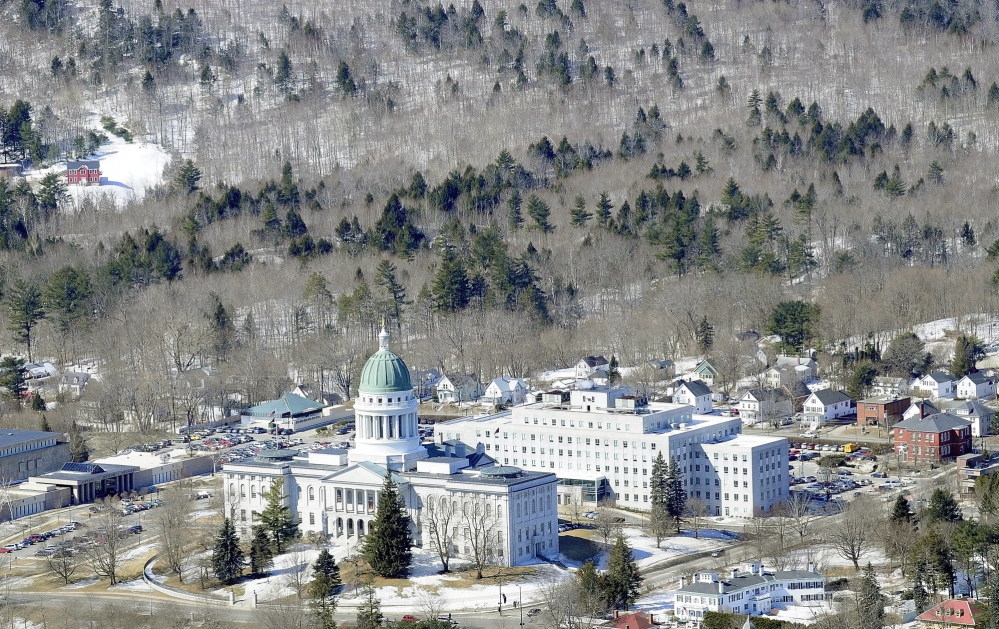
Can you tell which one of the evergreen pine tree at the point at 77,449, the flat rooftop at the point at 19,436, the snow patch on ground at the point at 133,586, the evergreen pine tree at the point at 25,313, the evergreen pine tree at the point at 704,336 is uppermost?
the evergreen pine tree at the point at 25,313

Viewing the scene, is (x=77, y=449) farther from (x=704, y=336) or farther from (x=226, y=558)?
(x=704, y=336)

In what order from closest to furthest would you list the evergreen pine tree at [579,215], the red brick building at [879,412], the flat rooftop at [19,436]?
the flat rooftop at [19,436] < the red brick building at [879,412] < the evergreen pine tree at [579,215]

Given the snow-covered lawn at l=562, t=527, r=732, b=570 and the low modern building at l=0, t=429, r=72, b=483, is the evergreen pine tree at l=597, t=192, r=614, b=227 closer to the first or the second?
the low modern building at l=0, t=429, r=72, b=483

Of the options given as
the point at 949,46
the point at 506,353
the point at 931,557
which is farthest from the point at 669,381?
the point at 949,46

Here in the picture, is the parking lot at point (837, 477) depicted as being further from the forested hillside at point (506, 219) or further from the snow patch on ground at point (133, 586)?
the snow patch on ground at point (133, 586)

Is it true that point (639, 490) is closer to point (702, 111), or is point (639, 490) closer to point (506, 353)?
point (506, 353)

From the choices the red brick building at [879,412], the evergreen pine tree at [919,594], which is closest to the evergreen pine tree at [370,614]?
the evergreen pine tree at [919,594]

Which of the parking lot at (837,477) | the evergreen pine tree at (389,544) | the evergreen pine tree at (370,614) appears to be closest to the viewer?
the evergreen pine tree at (370,614)
